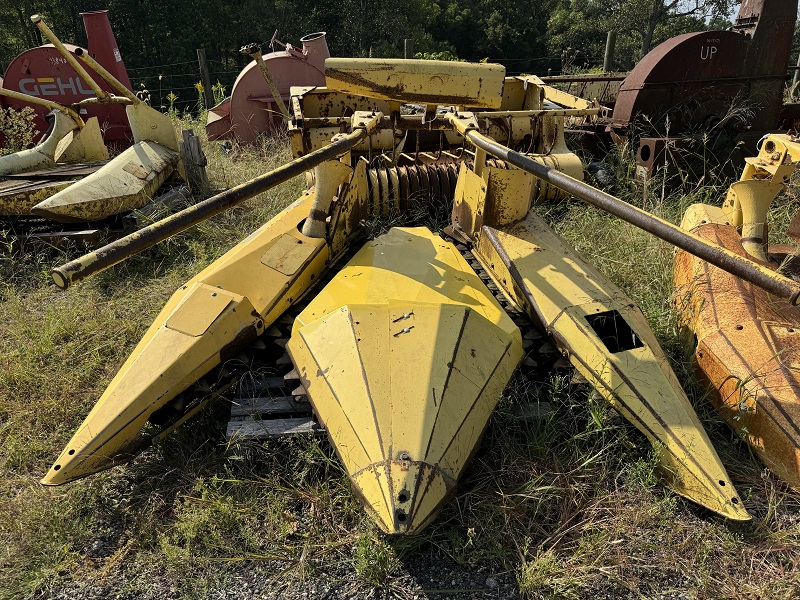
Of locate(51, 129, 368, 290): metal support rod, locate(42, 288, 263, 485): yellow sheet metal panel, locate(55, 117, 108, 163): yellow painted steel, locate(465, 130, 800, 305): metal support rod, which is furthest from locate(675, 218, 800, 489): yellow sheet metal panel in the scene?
locate(55, 117, 108, 163): yellow painted steel

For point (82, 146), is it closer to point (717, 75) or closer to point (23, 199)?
point (23, 199)

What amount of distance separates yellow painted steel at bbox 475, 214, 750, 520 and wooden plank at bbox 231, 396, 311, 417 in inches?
50.6

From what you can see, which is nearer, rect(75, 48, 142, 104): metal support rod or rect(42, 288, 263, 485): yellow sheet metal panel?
rect(42, 288, 263, 485): yellow sheet metal panel

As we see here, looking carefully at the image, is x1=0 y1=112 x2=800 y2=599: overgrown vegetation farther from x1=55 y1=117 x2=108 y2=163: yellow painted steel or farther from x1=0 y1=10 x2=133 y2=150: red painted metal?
x1=0 y1=10 x2=133 y2=150: red painted metal

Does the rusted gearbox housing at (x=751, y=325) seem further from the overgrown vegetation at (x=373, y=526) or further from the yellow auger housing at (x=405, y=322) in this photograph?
the yellow auger housing at (x=405, y=322)

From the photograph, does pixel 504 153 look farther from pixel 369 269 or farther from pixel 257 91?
pixel 257 91

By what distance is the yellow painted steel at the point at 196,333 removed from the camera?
7.34 feet

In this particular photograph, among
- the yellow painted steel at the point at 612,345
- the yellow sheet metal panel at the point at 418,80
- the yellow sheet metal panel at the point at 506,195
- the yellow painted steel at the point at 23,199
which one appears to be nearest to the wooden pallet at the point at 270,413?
the yellow painted steel at the point at 612,345

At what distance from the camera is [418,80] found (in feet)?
12.1

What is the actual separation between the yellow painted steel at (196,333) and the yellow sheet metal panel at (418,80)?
1088mm

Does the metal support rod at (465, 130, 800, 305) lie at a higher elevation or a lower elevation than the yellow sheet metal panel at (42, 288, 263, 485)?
higher

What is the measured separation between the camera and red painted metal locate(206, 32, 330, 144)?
7969 mm

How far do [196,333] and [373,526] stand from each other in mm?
1210

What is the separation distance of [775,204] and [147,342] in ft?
17.8
